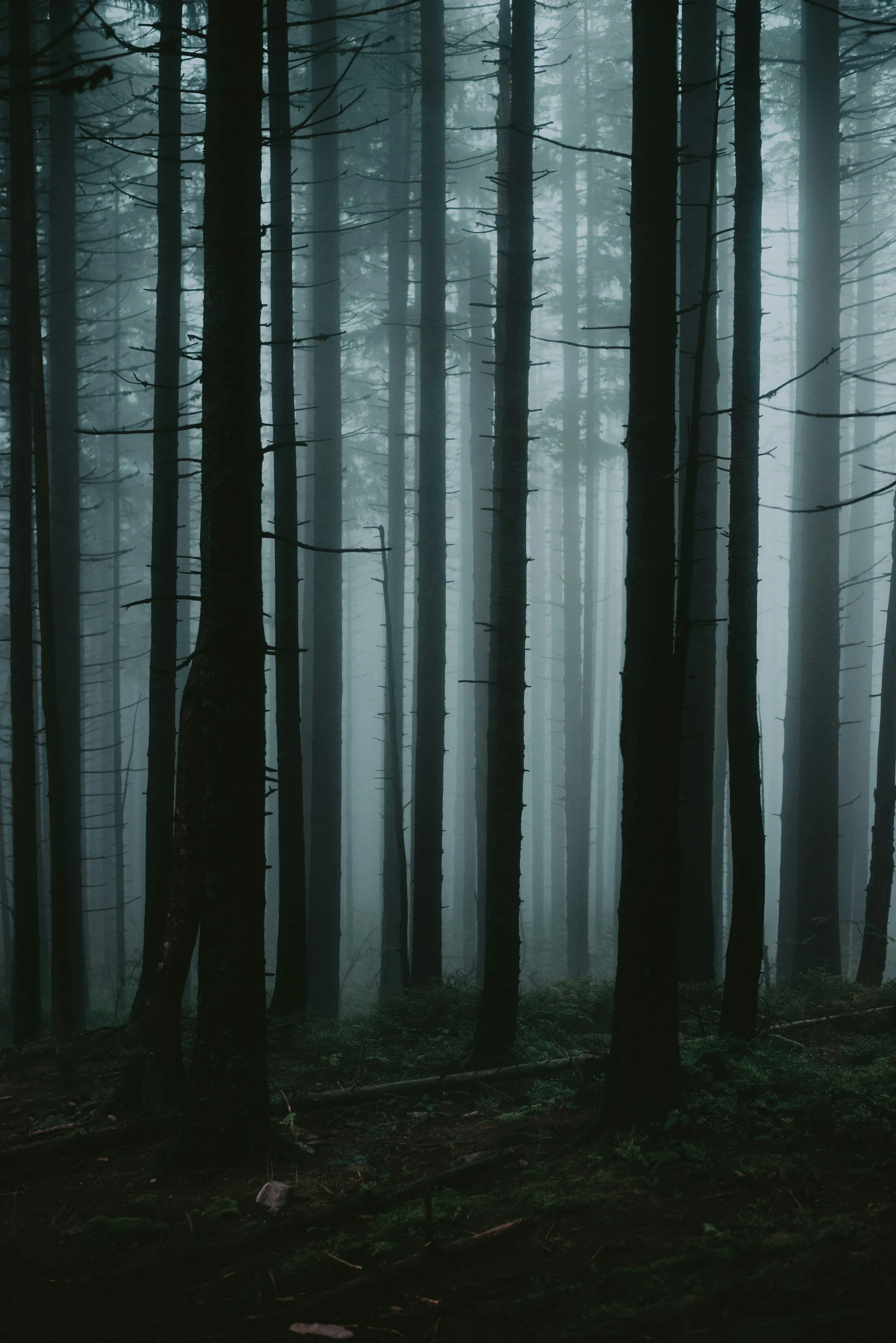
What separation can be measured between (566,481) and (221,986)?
15.9 m

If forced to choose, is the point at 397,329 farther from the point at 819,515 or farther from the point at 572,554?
the point at 819,515

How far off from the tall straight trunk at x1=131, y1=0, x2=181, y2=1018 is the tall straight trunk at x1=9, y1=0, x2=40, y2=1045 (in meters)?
1.49

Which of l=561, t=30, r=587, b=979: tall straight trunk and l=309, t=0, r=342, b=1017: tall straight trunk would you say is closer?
l=309, t=0, r=342, b=1017: tall straight trunk

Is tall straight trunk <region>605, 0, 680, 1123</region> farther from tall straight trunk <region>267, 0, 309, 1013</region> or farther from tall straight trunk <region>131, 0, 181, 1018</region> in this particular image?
tall straight trunk <region>267, 0, 309, 1013</region>

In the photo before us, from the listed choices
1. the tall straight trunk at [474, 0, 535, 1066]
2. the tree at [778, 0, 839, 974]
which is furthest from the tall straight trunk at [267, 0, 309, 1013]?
the tree at [778, 0, 839, 974]

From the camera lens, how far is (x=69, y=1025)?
1031cm

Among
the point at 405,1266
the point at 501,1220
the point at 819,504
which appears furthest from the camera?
the point at 819,504

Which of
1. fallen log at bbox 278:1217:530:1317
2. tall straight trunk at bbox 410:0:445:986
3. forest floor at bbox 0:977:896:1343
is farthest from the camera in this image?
tall straight trunk at bbox 410:0:445:986

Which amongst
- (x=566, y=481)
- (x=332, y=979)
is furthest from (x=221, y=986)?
(x=566, y=481)

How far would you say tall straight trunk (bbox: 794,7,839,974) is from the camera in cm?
1193

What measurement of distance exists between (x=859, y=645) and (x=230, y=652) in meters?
19.6

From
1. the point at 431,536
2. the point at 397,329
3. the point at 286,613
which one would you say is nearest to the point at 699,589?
the point at 431,536

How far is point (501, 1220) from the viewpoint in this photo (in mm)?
4582

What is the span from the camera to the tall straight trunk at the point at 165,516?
376 inches
